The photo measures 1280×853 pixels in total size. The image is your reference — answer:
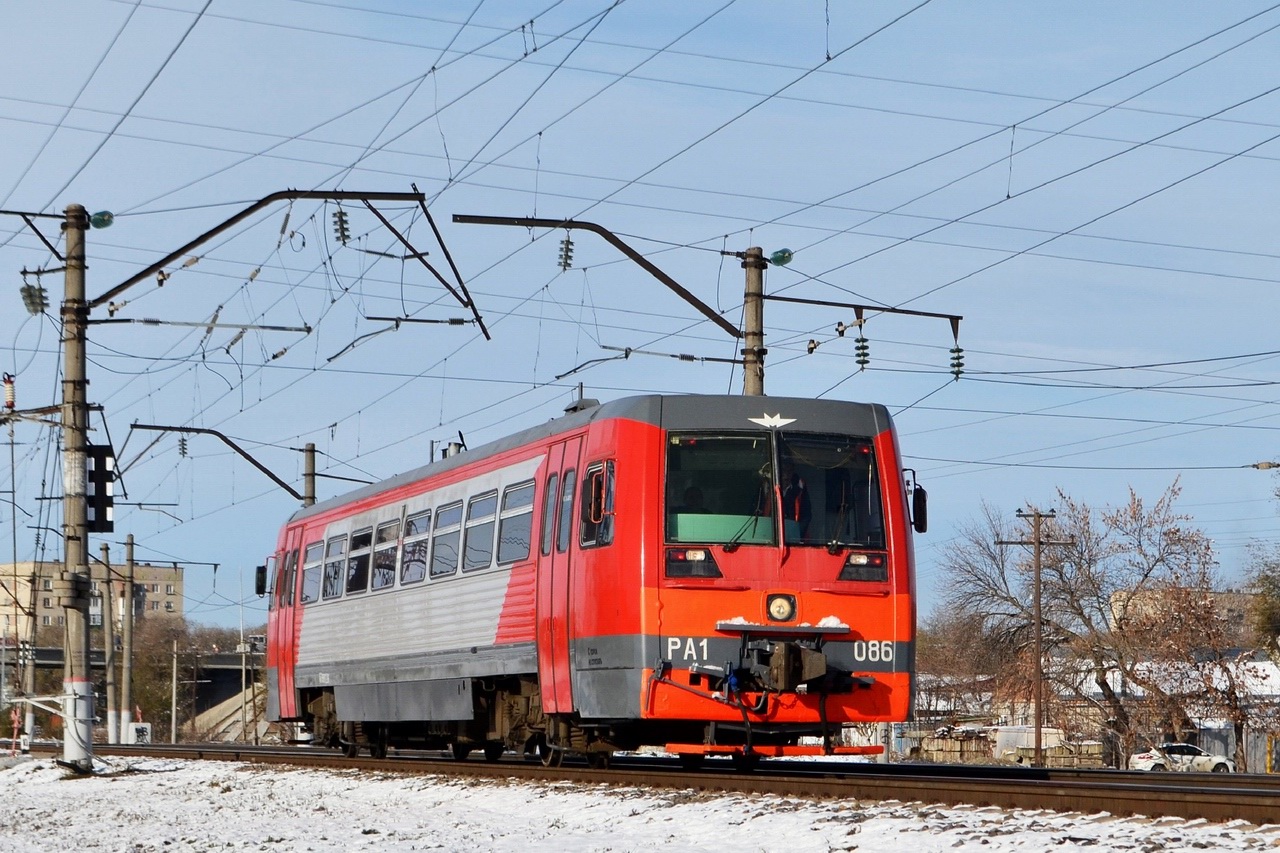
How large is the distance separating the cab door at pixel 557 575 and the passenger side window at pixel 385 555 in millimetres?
4381

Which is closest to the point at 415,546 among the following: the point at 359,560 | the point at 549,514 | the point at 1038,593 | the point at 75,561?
the point at 359,560

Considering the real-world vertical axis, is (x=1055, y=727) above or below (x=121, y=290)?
below

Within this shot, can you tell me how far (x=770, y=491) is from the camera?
1563 cm

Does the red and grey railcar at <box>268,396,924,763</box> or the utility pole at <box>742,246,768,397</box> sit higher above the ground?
the utility pole at <box>742,246,768,397</box>

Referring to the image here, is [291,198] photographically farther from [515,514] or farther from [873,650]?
[873,650]

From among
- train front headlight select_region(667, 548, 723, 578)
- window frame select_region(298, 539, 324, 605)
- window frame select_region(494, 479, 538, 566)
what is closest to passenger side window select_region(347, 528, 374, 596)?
window frame select_region(298, 539, 324, 605)

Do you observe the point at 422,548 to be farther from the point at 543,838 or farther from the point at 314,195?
the point at 543,838

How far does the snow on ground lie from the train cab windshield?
2.47 metres

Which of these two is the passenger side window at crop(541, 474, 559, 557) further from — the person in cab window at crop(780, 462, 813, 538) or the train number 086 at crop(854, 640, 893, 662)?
the train number 086 at crop(854, 640, 893, 662)

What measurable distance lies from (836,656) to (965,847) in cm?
560

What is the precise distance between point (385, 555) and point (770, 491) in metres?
7.04

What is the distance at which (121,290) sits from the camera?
883 inches

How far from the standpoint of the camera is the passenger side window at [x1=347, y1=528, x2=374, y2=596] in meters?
21.9

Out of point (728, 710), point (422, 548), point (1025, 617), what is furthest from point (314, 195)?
point (1025, 617)
